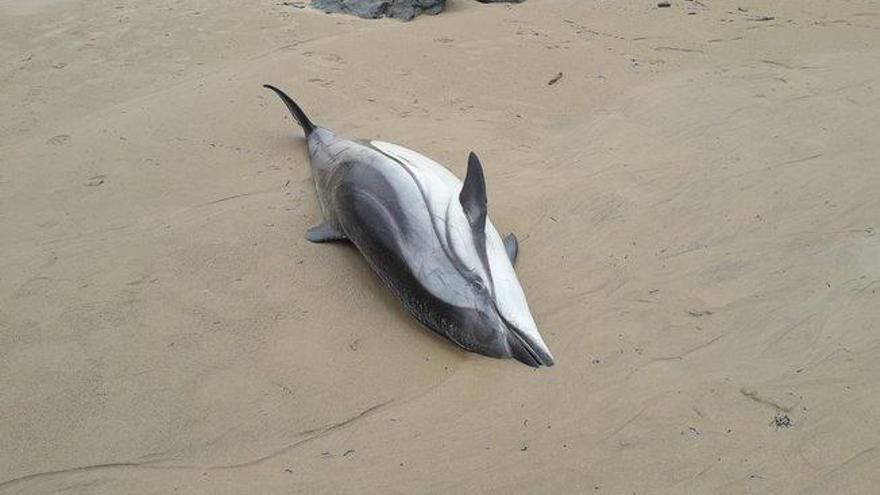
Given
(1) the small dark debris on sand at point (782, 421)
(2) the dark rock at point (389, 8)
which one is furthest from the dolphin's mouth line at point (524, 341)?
(2) the dark rock at point (389, 8)

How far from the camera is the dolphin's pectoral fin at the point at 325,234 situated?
178 inches

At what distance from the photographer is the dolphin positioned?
144 inches

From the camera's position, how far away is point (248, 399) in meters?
3.49

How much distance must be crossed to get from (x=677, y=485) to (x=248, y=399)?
2.01 metres

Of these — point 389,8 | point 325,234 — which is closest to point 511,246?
point 325,234

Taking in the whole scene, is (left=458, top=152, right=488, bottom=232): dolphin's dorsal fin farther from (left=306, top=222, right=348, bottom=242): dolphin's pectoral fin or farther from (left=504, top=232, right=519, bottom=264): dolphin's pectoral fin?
(left=306, top=222, right=348, bottom=242): dolphin's pectoral fin

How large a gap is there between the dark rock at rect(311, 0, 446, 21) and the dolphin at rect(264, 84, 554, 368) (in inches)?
158

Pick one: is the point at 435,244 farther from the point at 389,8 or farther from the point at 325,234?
the point at 389,8

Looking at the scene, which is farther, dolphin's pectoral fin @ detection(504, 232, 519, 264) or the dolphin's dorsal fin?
dolphin's pectoral fin @ detection(504, 232, 519, 264)

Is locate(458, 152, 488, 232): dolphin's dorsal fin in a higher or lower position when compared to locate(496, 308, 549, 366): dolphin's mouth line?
higher

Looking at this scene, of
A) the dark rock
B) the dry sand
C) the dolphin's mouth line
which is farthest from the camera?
the dark rock

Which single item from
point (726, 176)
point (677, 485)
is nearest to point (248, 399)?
point (677, 485)

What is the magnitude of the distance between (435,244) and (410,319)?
0.44 meters

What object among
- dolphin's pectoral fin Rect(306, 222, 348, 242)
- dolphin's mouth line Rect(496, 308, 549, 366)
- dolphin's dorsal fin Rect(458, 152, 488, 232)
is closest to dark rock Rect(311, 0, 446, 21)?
dolphin's pectoral fin Rect(306, 222, 348, 242)
